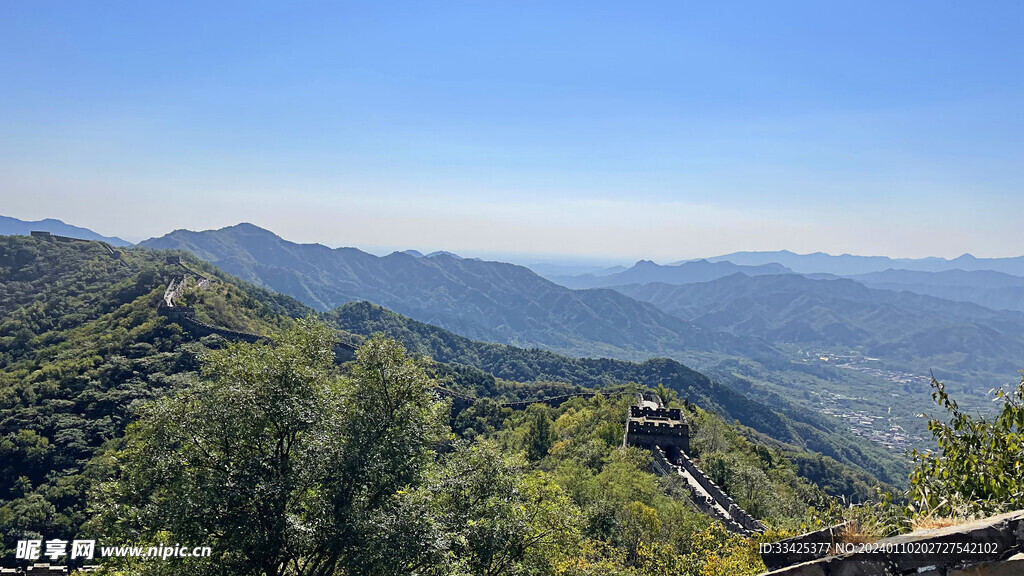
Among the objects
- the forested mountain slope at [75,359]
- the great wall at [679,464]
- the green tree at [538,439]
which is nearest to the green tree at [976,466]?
the forested mountain slope at [75,359]

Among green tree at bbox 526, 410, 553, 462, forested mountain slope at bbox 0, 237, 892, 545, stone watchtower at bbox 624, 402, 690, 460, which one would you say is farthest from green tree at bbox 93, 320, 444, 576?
green tree at bbox 526, 410, 553, 462

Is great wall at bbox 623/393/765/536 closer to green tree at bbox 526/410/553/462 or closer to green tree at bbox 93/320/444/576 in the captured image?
green tree at bbox 526/410/553/462

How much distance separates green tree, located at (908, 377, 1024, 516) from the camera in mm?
8234

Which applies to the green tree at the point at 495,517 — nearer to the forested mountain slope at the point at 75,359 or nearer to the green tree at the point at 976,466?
the green tree at the point at 976,466

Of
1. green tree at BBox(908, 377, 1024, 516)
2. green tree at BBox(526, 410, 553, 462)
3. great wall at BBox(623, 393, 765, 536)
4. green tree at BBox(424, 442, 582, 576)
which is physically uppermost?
green tree at BBox(908, 377, 1024, 516)

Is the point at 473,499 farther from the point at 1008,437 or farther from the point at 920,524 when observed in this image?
the point at 1008,437

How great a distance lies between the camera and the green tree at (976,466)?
8.23 m

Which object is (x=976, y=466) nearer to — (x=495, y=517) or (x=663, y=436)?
(x=495, y=517)

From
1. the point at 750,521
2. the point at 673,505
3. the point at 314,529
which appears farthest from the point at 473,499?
the point at 750,521

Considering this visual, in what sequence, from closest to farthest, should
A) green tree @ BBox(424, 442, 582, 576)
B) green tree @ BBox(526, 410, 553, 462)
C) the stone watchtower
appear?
green tree @ BBox(424, 442, 582, 576) → the stone watchtower → green tree @ BBox(526, 410, 553, 462)

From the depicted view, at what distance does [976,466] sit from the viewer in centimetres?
Answer: 938

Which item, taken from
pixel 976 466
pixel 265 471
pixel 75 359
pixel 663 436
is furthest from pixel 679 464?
pixel 75 359

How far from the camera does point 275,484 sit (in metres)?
12.2

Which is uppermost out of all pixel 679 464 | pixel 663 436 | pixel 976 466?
pixel 976 466
